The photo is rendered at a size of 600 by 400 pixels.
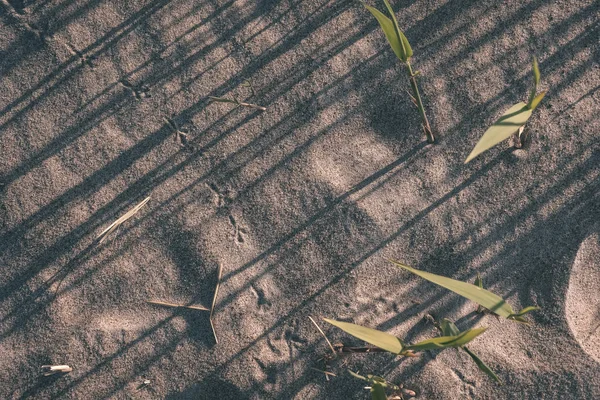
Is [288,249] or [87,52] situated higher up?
[87,52]

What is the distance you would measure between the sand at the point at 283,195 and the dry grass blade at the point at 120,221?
4 centimetres

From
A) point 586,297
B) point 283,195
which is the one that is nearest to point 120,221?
A: point 283,195

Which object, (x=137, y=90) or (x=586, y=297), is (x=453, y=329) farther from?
(x=137, y=90)

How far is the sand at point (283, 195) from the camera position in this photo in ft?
6.15

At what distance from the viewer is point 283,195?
1.93 metres

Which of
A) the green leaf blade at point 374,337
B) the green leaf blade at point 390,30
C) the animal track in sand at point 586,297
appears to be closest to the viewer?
the green leaf blade at point 390,30

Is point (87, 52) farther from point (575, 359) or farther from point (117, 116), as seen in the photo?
point (575, 359)

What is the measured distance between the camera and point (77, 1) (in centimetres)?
200

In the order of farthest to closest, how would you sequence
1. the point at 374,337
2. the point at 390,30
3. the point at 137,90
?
the point at 137,90 < the point at 374,337 < the point at 390,30

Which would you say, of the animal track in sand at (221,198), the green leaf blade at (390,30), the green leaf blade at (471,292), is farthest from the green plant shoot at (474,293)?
the animal track in sand at (221,198)

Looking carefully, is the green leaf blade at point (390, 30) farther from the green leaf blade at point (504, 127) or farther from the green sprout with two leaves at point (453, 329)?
the green sprout with two leaves at point (453, 329)

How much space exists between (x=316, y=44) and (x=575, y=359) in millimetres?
1593

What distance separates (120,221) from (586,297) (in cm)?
186

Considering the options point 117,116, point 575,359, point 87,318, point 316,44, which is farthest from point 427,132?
point 87,318
